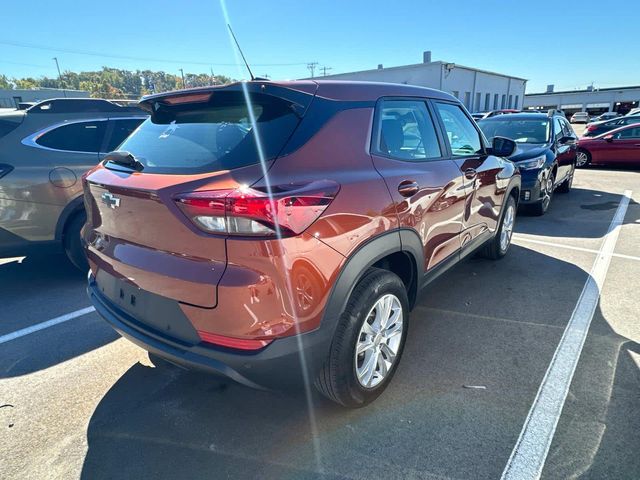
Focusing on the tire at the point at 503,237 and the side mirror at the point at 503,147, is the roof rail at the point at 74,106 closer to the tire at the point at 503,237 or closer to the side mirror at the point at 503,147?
the side mirror at the point at 503,147

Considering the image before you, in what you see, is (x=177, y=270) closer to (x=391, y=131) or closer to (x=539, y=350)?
(x=391, y=131)

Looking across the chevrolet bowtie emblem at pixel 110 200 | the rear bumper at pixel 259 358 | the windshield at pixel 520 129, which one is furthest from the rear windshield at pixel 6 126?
the windshield at pixel 520 129

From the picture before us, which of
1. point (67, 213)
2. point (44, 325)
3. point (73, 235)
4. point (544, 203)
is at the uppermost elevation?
point (67, 213)

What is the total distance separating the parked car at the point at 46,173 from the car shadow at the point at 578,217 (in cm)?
589

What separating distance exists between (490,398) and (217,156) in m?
2.12

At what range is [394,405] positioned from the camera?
8.04ft

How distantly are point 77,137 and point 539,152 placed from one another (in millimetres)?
6725

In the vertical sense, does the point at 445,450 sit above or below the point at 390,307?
below

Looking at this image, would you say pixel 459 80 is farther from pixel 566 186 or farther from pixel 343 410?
pixel 343 410

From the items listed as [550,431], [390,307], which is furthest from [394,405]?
[550,431]

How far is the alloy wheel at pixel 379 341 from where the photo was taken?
2.31 metres

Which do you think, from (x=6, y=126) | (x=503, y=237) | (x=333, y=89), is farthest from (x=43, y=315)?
(x=503, y=237)

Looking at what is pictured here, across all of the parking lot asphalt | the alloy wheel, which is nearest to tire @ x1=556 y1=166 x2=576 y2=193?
the parking lot asphalt

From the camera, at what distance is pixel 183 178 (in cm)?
188
